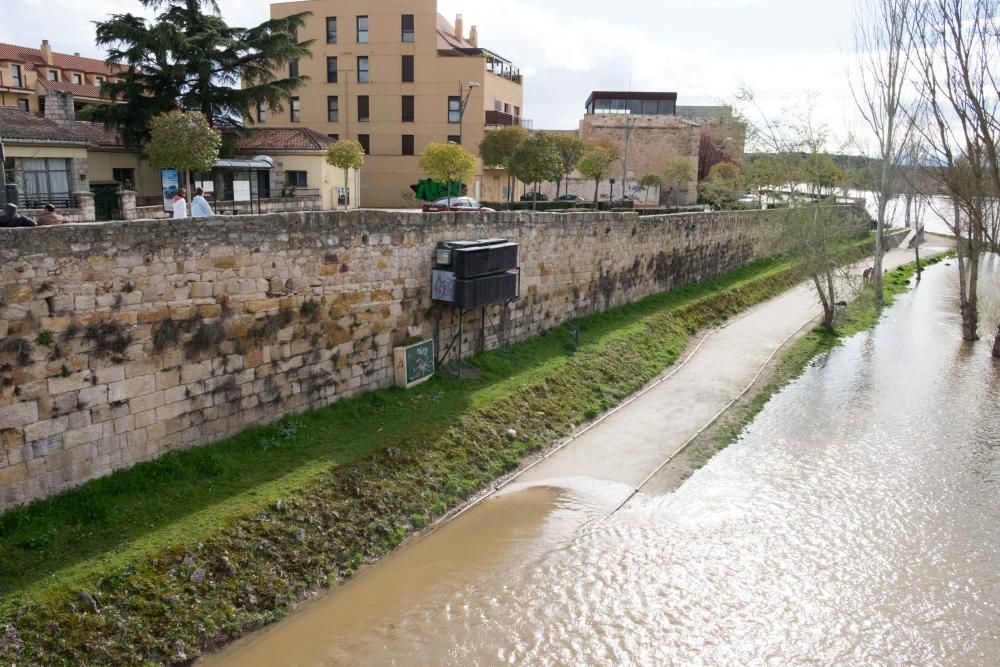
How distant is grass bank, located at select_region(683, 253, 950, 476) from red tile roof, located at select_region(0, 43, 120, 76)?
135ft

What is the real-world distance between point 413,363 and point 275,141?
2070 cm

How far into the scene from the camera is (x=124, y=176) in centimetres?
2689

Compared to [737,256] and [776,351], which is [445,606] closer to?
[776,351]

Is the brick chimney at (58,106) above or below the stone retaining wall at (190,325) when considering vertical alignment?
above

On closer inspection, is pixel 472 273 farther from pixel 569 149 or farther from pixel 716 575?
pixel 569 149

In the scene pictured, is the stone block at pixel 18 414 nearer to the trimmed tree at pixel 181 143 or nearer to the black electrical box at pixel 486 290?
the black electrical box at pixel 486 290

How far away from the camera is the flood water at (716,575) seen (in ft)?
24.8

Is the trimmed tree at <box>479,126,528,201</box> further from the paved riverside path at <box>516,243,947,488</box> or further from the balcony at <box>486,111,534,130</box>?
the paved riverside path at <box>516,243,947,488</box>

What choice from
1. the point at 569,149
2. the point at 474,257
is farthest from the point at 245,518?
the point at 569,149

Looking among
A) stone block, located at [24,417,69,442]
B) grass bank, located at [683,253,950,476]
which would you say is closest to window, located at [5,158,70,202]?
stone block, located at [24,417,69,442]

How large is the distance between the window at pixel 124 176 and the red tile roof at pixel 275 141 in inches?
143

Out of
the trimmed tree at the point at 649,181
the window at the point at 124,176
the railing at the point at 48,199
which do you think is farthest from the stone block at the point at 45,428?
the trimmed tree at the point at 649,181

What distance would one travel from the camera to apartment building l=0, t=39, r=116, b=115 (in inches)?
1640

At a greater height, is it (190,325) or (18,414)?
(190,325)
